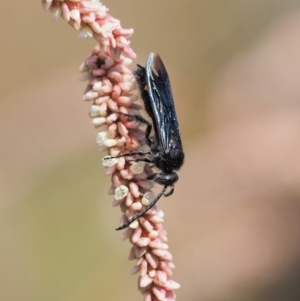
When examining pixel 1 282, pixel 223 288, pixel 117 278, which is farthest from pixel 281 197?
pixel 1 282

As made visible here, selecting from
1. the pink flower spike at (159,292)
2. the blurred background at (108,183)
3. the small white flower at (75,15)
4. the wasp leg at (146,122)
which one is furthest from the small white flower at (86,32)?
the blurred background at (108,183)

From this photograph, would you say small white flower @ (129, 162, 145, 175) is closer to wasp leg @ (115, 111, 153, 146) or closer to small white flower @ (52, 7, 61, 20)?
wasp leg @ (115, 111, 153, 146)

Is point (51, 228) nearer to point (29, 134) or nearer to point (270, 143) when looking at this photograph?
point (29, 134)

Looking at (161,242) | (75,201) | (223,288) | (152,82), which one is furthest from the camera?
(75,201)

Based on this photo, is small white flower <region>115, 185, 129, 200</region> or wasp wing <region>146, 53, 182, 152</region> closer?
small white flower <region>115, 185, 129, 200</region>

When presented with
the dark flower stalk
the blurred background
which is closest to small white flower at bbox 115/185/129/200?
the dark flower stalk

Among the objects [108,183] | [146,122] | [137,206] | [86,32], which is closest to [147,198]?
[137,206]

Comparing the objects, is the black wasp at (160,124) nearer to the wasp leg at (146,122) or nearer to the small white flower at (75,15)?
the wasp leg at (146,122)
